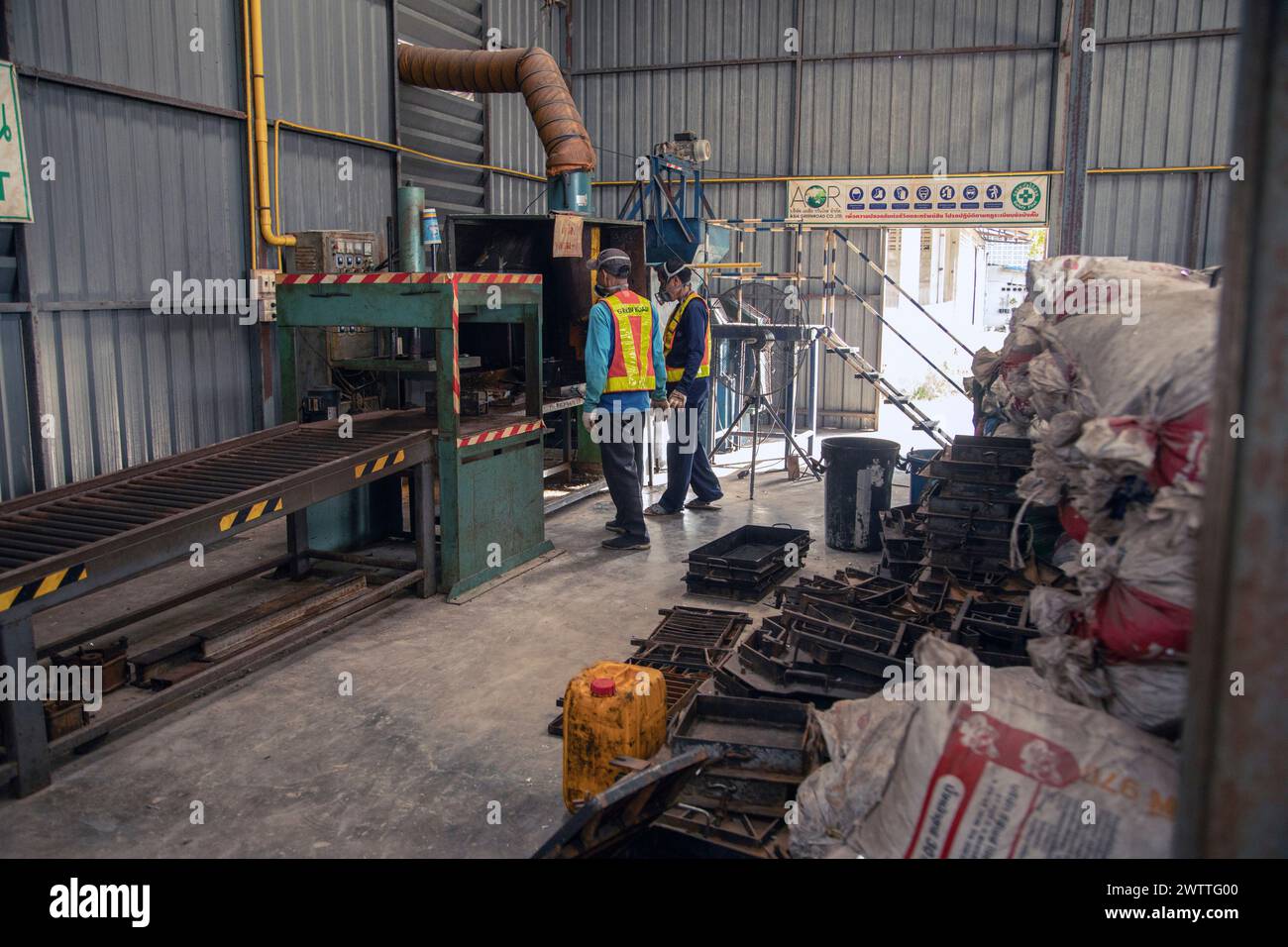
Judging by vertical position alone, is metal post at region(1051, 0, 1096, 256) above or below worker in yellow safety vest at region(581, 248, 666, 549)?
above

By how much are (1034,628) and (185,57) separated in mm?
6855

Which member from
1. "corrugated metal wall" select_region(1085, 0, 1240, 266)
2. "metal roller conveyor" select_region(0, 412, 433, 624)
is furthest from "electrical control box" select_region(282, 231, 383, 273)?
"corrugated metal wall" select_region(1085, 0, 1240, 266)

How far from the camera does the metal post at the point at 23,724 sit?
346 cm

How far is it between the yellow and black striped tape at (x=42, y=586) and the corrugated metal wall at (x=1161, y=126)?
11.9 m

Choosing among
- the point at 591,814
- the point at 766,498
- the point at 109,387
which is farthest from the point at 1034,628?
the point at 109,387

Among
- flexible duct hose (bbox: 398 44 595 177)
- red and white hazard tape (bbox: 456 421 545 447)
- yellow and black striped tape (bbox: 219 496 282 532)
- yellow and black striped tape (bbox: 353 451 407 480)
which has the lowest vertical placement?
yellow and black striped tape (bbox: 219 496 282 532)

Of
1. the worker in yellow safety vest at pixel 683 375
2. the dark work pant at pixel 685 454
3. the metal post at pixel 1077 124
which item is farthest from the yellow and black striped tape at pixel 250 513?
the metal post at pixel 1077 124

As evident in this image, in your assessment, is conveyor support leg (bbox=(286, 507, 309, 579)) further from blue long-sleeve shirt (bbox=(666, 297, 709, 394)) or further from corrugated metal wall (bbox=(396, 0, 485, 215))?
corrugated metal wall (bbox=(396, 0, 485, 215))

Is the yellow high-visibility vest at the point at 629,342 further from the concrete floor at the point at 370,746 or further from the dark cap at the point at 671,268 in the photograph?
the concrete floor at the point at 370,746

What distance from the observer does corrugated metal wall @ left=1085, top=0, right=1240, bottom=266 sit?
1166 cm

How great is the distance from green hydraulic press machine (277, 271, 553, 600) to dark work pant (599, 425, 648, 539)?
1.94ft

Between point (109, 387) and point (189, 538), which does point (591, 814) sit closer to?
point (189, 538)

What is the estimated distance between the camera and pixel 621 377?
272 inches
